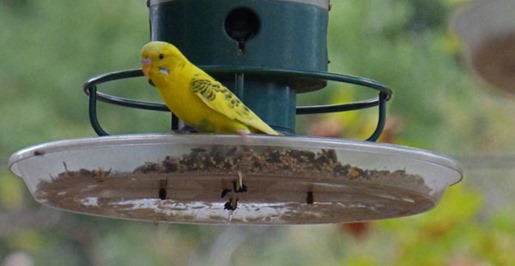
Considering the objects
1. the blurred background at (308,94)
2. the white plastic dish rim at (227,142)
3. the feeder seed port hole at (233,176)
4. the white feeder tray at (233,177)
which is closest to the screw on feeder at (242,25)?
the feeder seed port hole at (233,176)

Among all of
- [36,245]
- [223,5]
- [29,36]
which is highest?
[223,5]

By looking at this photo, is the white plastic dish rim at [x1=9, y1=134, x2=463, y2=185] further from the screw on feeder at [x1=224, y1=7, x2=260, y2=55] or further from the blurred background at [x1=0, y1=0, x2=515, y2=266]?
the blurred background at [x1=0, y1=0, x2=515, y2=266]

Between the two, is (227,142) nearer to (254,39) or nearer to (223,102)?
(223,102)

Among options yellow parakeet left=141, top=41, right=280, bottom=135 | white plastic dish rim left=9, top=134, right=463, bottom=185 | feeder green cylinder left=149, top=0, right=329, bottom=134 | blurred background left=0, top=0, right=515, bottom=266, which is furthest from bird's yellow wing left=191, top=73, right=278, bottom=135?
blurred background left=0, top=0, right=515, bottom=266


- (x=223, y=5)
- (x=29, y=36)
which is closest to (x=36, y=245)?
(x=29, y=36)

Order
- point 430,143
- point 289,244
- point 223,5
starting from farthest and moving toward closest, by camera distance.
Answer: point 289,244, point 430,143, point 223,5

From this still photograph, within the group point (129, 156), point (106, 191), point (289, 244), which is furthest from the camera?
point (289, 244)

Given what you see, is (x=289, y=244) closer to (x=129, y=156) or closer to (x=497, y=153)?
(x=497, y=153)
